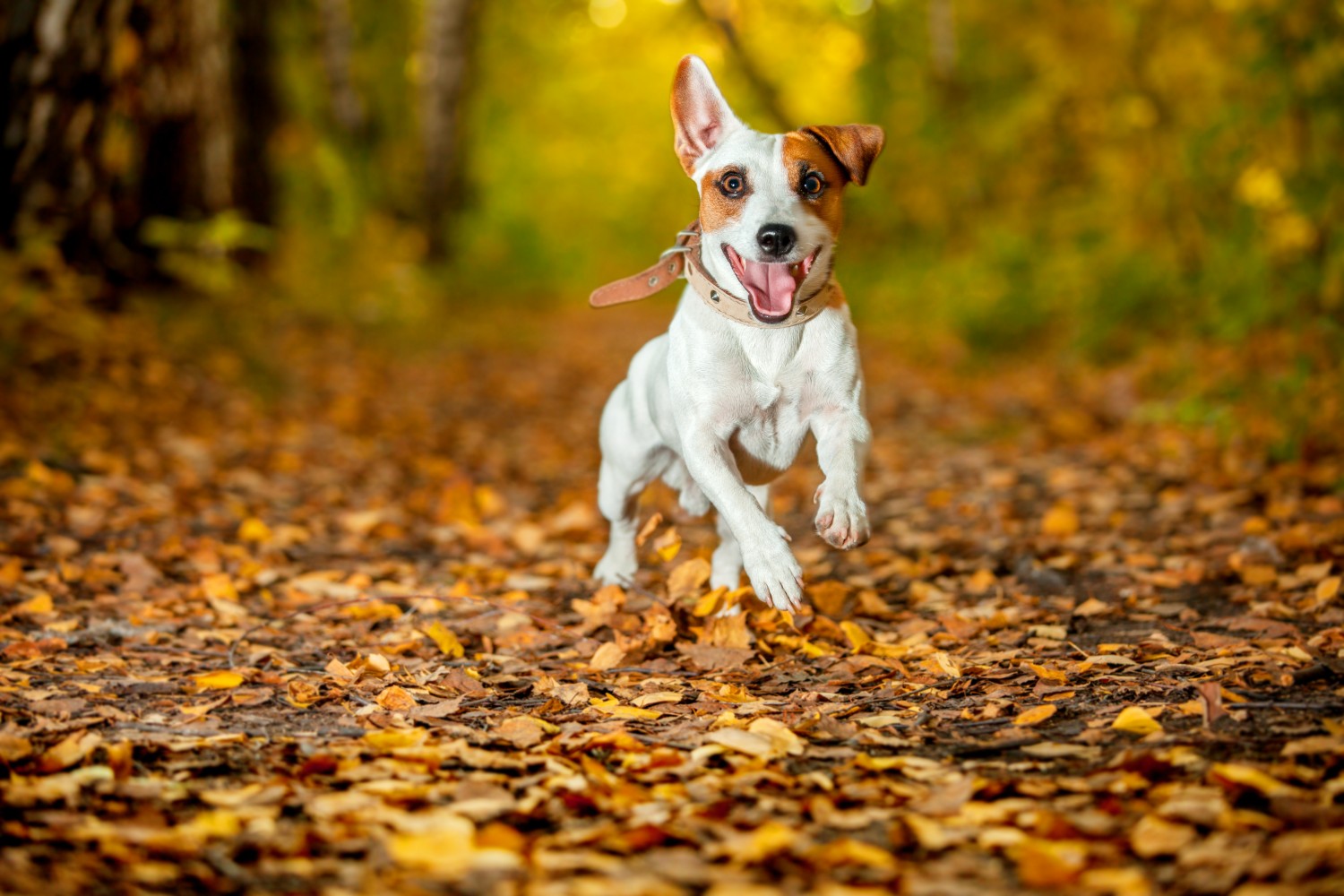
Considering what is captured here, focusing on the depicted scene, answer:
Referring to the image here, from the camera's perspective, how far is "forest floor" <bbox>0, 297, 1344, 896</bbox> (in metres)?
2.22

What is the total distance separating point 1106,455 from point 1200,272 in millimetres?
3789

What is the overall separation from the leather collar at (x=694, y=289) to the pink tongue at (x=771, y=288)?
4cm

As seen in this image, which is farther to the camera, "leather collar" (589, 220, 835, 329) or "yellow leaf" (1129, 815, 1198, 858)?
"leather collar" (589, 220, 835, 329)

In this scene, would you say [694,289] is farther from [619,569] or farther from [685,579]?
[619,569]

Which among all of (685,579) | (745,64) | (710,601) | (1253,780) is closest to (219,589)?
(685,579)

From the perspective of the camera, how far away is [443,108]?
17922 millimetres

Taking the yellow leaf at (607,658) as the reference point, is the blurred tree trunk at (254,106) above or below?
above

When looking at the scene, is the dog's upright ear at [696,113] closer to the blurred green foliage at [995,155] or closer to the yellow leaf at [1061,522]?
the yellow leaf at [1061,522]

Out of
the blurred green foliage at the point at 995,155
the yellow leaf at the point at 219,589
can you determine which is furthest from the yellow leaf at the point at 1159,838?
the blurred green foliage at the point at 995,155

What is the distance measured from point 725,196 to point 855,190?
1535cm

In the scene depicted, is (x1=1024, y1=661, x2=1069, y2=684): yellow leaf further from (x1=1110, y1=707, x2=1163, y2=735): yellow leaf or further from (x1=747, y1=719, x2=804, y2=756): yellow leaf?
(x1=747, y1=719, x2=804, y2=756): yellow leaf

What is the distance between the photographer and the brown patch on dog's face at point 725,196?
130 inches

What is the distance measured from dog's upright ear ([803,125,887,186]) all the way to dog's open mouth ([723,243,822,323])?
309 millimetres

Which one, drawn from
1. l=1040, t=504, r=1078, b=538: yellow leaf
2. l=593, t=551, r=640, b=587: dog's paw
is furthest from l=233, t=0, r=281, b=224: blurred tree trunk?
l=1040, t=504, r=1078, b=538: yellow leaf
